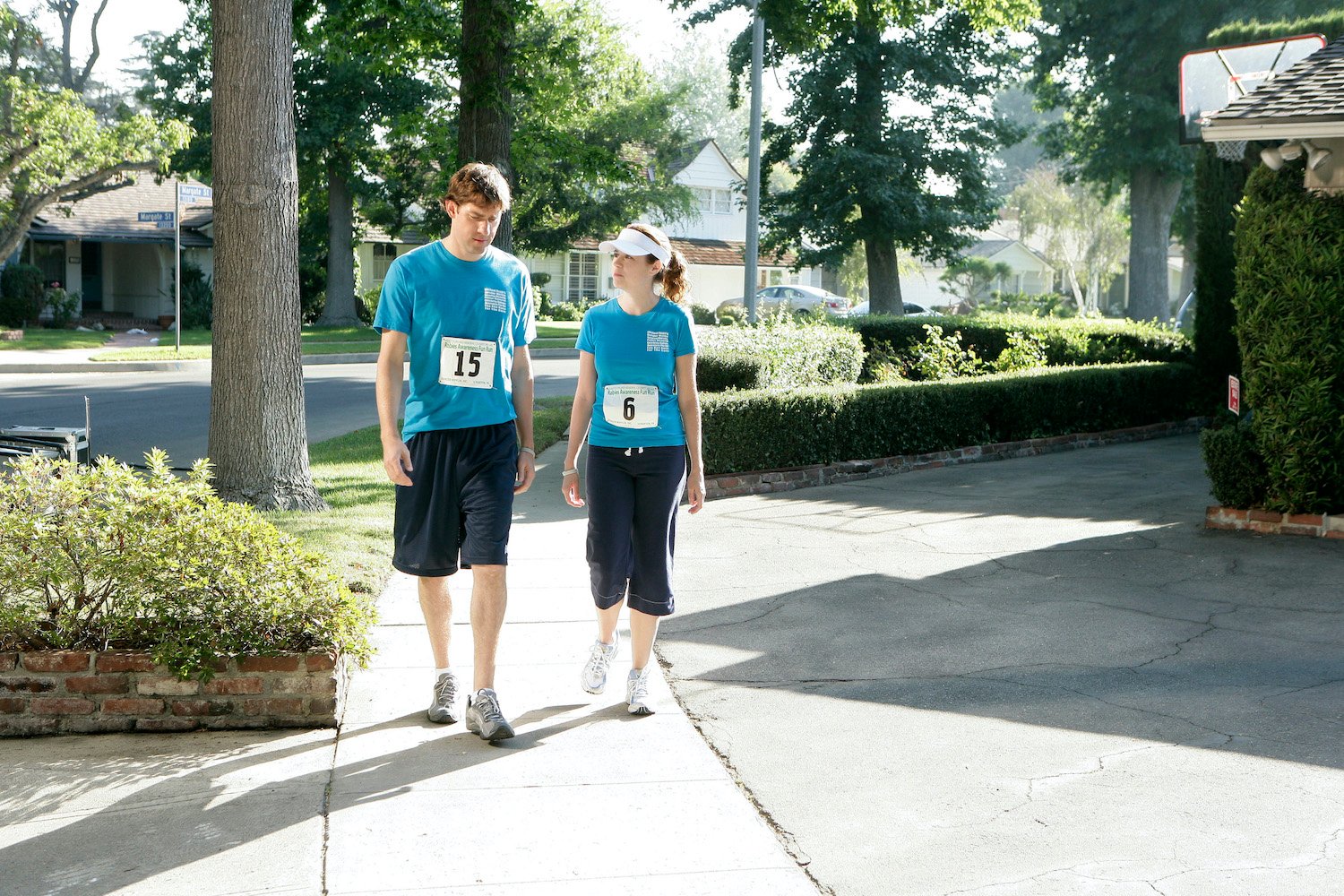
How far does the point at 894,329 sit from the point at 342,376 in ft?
34.2

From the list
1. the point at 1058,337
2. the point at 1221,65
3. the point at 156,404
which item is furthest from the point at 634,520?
the point at 1058,337

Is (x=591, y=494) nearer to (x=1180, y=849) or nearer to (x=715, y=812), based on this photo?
(x=715, y=812)

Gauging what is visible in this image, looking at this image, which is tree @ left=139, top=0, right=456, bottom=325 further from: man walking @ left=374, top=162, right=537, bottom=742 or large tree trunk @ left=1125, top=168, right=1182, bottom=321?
man walking @ left=374, top=162, right=537, bottom=742

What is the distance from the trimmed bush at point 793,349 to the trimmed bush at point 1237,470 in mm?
4827

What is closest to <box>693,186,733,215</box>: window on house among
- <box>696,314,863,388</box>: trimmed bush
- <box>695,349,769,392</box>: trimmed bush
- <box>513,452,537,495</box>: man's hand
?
<box>696,314,863,388</box>: trimmed bush

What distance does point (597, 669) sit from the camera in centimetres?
535

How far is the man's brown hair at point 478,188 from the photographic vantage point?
4.64 metres

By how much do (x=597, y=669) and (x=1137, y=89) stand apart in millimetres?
→ 37823

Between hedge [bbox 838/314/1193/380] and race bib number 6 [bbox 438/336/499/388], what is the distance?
547 inches

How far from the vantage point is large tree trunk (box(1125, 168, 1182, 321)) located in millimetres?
39188

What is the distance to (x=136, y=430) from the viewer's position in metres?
14.7

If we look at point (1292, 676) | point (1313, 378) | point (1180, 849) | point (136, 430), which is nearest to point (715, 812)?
point (1180, 849)

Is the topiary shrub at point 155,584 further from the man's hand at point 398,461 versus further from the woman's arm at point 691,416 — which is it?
the woman's arm at point 691,416

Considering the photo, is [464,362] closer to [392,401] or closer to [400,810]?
[392,401]
